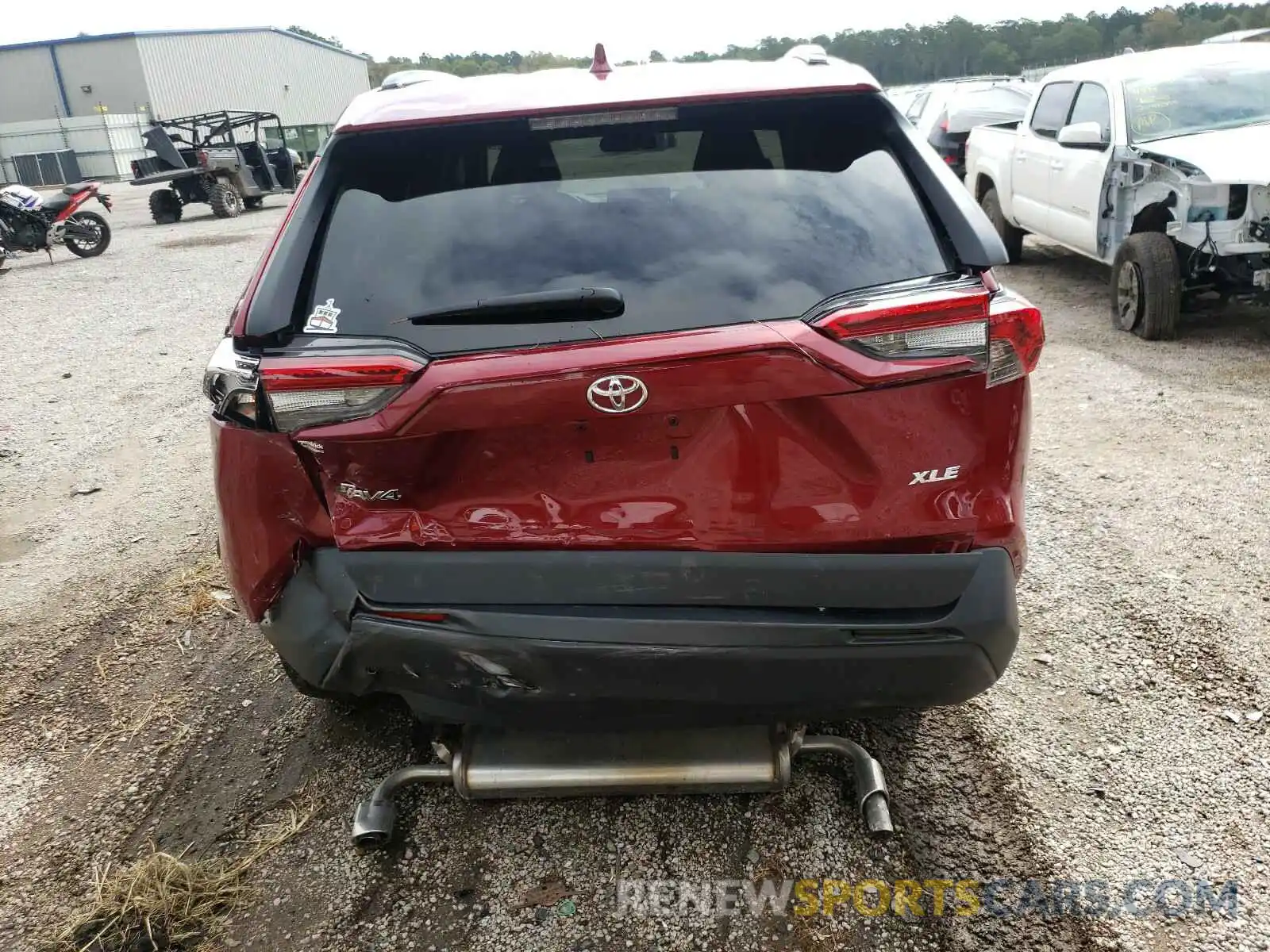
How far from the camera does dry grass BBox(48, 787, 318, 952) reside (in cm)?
222

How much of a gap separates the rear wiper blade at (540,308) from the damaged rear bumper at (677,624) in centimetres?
50

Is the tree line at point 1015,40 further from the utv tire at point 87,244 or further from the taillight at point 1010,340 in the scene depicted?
the taillight at point 1010,340

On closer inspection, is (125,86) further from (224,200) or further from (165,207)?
(224,200)

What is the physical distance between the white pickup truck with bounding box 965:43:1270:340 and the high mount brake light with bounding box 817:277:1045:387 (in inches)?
161

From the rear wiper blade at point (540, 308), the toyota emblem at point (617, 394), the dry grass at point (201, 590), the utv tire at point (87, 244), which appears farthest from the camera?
the utv tire at point (87, 244)

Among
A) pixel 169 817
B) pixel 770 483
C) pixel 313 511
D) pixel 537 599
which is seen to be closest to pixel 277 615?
pixel 313 511

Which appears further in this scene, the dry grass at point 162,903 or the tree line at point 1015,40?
the tree line at point 1015,40

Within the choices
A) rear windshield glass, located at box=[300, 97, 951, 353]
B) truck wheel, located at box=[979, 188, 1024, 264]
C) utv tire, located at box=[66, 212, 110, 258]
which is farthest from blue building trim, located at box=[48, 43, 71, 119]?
rear windshield glass, located at box=[300, 97, 951, 353]

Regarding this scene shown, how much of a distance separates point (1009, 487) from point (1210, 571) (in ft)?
6.85

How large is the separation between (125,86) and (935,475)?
58707 mm

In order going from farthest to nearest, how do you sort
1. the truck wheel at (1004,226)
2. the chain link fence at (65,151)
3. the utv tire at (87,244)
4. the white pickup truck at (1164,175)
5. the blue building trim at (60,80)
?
the blue building trim at (60,80) < the chain link fence at (65,151) < the utv tire at (87,244) < the truck wheel at (1004,226) < the white pickup truck at (1164,175)

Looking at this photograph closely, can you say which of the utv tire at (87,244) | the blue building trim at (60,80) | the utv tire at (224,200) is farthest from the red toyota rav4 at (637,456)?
the blue building trim at (60,80)

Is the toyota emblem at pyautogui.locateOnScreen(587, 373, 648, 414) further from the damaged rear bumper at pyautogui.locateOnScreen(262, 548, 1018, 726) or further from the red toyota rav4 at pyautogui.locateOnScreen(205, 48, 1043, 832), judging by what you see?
the damaged rear bumper at pyautogui.locateOnScreen(262, 548, 1018, 726)

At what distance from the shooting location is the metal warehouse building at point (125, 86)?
41.8m
